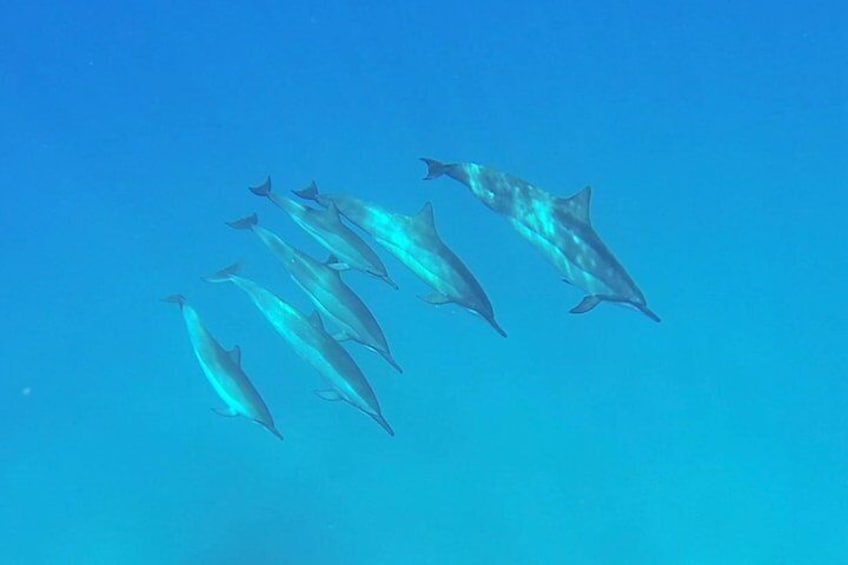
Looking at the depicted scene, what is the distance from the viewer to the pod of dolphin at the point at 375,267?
13.0 feet

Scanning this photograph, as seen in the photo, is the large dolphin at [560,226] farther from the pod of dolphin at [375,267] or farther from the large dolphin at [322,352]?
the large dolphin at [322,352]

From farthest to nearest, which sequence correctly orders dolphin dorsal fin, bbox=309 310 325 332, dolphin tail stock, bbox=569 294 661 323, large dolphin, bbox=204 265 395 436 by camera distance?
dolphin dorsal fin, bbox=309 310 325 332 < large dolphin, bbox=204 265 395 436 < dolphin tail stock, bbox=569 294 661 323

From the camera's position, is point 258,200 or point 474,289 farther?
point 258,200

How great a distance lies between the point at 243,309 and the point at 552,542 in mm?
3956

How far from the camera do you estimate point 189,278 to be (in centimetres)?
909

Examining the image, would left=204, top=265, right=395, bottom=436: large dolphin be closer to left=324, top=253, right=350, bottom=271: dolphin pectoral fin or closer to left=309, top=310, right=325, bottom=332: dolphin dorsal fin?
left=309, top=310, right=325, bottom=332: dolphin dorsal fin

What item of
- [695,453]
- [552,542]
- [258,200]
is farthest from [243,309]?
Answer: [695,453]

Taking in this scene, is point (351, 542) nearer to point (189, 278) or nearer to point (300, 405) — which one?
point (300, 405)

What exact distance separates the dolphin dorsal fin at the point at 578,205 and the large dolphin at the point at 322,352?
1435mm

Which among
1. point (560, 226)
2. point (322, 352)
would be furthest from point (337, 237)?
point (560, 226)

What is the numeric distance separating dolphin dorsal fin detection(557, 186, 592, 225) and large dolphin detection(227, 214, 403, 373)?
4.00 feet

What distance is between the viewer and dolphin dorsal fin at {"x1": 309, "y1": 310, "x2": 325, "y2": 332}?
480cm

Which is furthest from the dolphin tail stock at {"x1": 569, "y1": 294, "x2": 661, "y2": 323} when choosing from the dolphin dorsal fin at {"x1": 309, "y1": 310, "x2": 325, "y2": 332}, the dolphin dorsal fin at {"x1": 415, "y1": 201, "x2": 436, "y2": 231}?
the dolphin dorsal fin at {"x1": 309, "y1": 310, "x2": 325, "y2": 332}

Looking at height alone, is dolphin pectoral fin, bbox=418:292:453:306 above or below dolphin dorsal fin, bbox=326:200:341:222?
below
